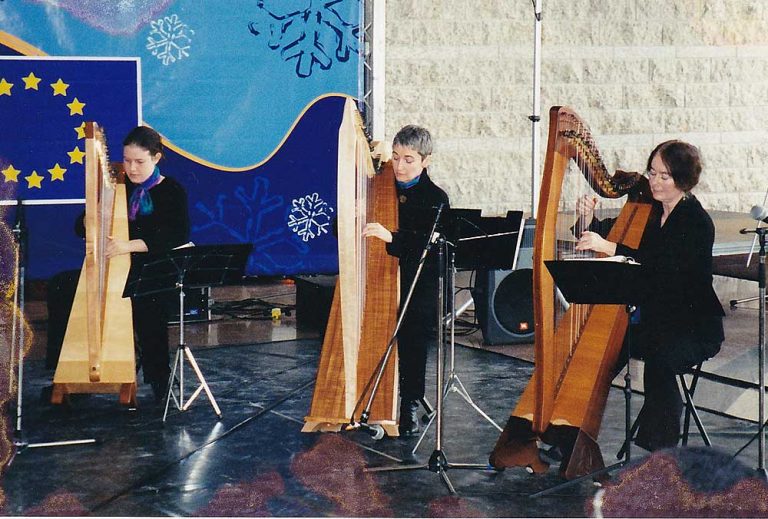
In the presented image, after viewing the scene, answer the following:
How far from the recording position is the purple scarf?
5.44m

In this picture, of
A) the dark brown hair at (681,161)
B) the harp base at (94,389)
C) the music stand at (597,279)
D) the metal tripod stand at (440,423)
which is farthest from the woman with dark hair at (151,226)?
the dark brown hair at (681,161)

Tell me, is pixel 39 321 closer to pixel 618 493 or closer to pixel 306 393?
pixel 306 393

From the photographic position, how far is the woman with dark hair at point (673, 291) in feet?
13.9

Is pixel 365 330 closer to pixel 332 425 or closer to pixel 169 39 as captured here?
pixel 332 425

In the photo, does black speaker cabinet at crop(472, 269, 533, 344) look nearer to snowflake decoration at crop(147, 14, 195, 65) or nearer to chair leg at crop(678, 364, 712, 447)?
chair leg at crop(678, 364, 712, 447)

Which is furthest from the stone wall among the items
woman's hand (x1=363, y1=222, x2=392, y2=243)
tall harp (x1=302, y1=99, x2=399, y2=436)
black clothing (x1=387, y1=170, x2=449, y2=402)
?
woman's hand (x1=363, y1=222, x2=392, y2=243)

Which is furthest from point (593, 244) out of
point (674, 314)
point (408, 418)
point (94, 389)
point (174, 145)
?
point (174, 145)

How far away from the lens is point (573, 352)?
4.37 m

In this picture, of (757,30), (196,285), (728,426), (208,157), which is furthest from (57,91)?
(757,30)

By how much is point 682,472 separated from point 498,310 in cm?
414

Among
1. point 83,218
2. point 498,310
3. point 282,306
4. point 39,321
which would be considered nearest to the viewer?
point 83,218

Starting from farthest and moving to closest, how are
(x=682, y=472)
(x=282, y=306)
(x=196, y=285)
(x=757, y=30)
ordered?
(x=757, y=30) → (x=282, y=306) → (x=196, y=285) → (x=682, y=472)

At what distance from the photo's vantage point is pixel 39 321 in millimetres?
7328

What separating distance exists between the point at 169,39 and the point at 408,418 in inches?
131
